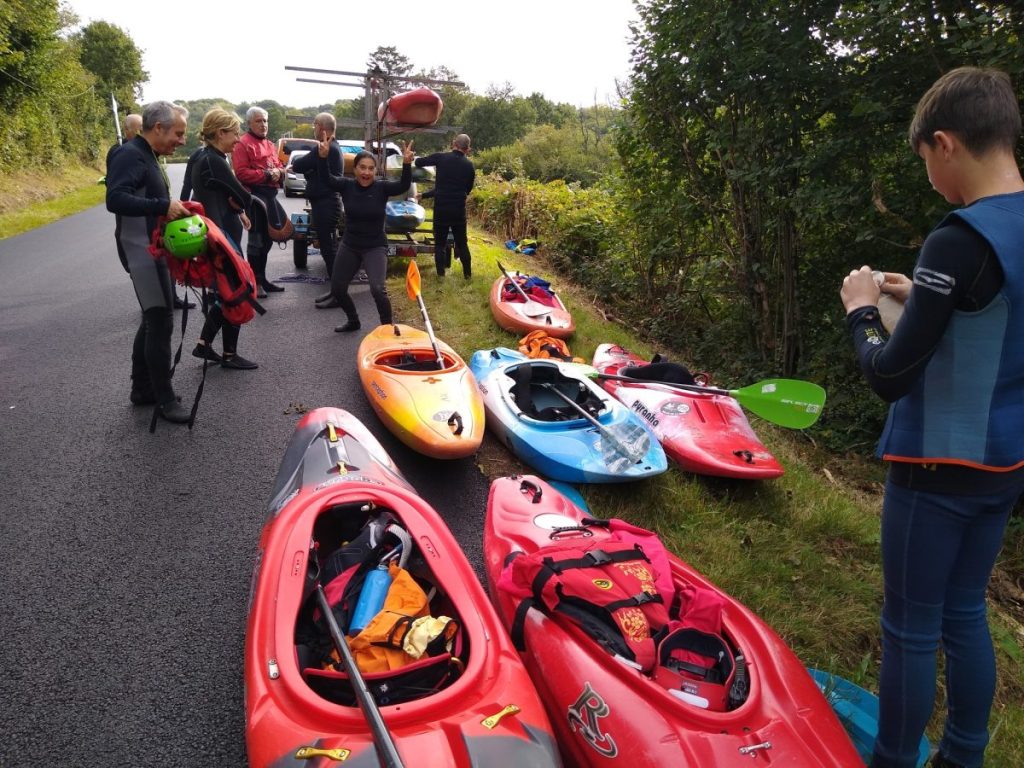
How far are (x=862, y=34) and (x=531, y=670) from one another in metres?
4.64

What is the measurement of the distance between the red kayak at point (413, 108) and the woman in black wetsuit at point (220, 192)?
326cm

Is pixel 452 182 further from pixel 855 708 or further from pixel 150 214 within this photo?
pixel 855 708

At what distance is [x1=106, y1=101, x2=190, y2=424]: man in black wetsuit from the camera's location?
3459mm

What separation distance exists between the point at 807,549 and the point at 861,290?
199 centimetres

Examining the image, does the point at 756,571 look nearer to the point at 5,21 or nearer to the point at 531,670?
the point at 531,670

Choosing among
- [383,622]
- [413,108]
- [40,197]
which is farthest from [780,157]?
[40,197]

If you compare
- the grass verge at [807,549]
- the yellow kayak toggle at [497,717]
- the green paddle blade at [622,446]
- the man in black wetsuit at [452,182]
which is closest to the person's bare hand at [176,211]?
the grass verge at [807,549]

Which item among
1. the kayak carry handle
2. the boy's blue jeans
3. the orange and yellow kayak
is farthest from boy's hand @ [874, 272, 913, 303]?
the orange and yellow kayak

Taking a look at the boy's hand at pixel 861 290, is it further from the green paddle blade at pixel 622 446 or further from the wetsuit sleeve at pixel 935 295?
the green paddle blade at pixel 622 446

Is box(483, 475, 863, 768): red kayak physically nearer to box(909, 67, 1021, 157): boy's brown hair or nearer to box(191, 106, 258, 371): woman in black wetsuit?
box(909, 67, 1021, 157): boy's brown hair

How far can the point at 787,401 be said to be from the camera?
3385 millimetres

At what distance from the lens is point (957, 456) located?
60.9 inches

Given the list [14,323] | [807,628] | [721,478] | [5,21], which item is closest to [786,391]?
[721,478]

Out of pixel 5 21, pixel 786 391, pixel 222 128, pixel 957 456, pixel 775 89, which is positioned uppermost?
pixel 5 21
